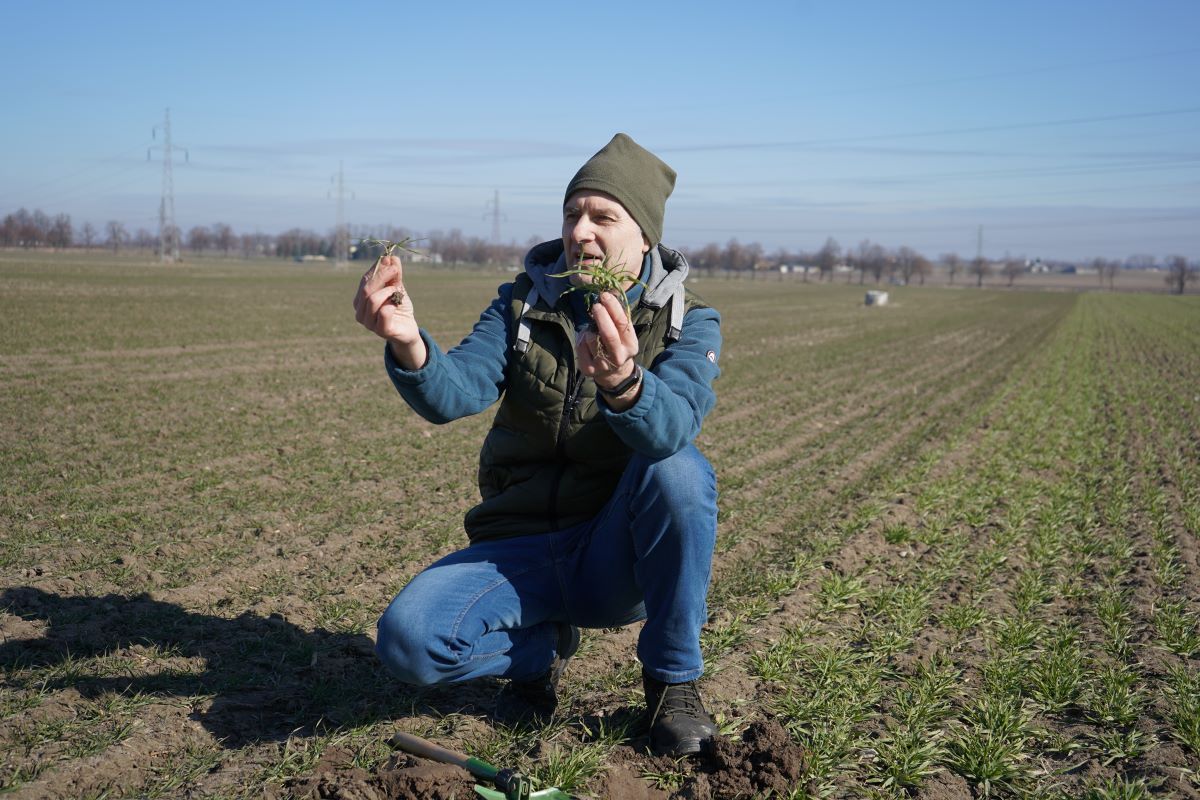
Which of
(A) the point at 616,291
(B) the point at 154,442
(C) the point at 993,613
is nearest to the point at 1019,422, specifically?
(C) the point at 993,613

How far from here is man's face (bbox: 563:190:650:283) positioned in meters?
3.21

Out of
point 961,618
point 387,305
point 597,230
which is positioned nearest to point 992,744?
point 961,618

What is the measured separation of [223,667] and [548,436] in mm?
1833

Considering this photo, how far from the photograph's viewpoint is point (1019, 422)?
12500 mm

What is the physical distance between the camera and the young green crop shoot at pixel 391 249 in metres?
2.83

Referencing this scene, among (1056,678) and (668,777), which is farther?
(1056,678)

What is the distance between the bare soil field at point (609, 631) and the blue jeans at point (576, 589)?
12.8 inches

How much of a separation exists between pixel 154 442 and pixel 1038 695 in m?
7.41

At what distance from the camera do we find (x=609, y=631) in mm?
4664

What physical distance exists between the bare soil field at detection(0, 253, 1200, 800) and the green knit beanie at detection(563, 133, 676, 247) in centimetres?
180

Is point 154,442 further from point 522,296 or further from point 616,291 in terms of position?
point 616,291

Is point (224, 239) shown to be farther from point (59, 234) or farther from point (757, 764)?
point (757, 764)

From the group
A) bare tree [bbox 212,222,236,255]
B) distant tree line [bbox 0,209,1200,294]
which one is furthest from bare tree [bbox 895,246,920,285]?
bare tree [bbox 212,222,236,255]

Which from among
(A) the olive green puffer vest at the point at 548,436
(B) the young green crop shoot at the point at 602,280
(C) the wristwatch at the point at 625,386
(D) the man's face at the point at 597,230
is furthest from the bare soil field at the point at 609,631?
(D) the man's face at the point at 597,230
